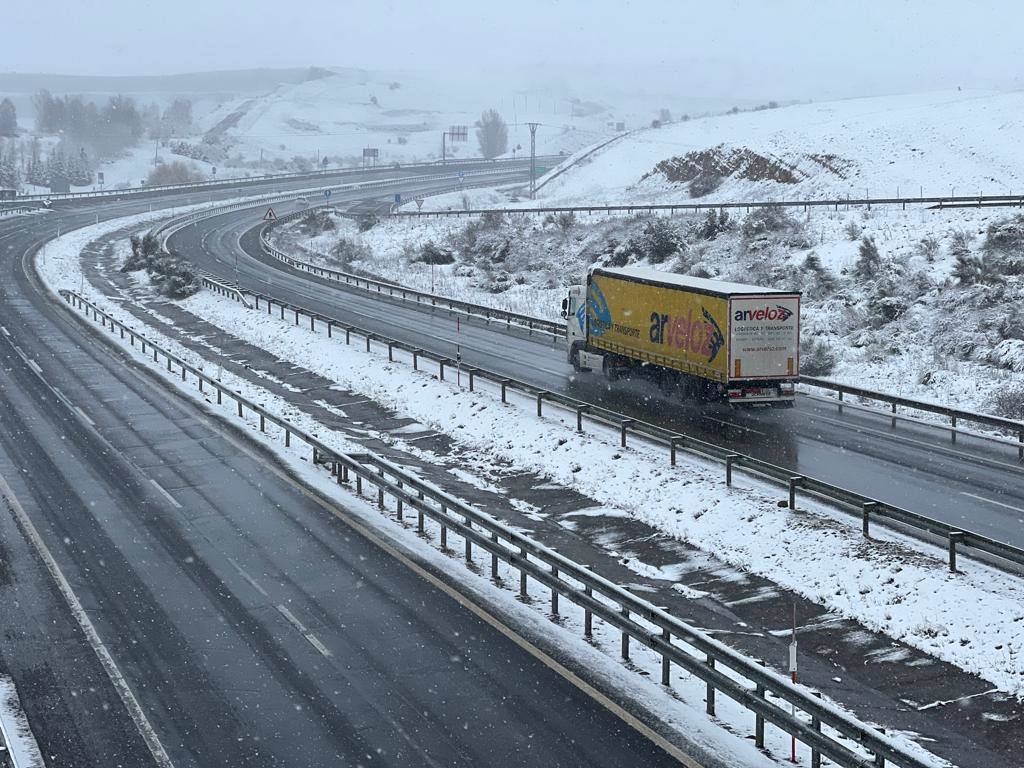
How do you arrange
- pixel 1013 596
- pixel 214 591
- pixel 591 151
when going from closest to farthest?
pixel 1013 596
pixel 214 591
pixel 591 151

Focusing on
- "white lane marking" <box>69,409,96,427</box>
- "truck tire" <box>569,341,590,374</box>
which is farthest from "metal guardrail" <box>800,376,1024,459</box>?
"white lane marking" <box>69,409,96,427</box>

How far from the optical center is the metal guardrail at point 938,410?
26266 millimetres

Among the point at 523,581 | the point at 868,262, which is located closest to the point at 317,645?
the point at 523,581

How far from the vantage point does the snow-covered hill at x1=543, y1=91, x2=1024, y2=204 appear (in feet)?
237

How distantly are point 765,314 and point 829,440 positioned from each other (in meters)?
3.88

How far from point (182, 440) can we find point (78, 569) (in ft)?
32.8

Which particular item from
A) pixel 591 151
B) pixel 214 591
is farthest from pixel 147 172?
pixel 214 591

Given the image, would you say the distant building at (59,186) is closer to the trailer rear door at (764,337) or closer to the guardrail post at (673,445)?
the trailer rear door at (764,337)

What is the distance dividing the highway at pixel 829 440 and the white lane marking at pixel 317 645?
11.6 metres

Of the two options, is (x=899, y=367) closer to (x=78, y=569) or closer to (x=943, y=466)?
(x=943, y=466)

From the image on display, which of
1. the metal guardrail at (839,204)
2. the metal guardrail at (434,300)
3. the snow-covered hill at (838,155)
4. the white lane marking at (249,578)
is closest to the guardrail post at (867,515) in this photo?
the white lane marking at (249,578)

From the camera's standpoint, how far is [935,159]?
75500mm

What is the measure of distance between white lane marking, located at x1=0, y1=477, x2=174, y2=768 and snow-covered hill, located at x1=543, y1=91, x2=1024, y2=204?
59667 millimetres

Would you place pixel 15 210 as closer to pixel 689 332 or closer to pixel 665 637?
pixel 689 332
